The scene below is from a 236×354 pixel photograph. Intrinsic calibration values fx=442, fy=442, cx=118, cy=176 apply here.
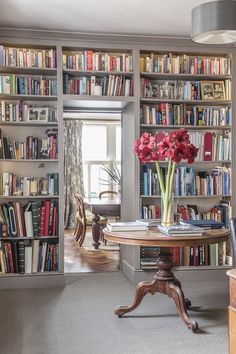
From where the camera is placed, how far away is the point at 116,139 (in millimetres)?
9430

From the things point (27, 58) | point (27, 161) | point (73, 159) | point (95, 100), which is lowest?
point (27, 161)

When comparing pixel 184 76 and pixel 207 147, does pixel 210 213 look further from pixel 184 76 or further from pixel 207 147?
pixel 184 76

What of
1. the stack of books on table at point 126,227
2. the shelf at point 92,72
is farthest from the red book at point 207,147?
the stack of books on table at point 126,227

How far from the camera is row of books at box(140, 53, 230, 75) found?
477 cm

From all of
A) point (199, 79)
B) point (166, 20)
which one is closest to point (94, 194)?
point (199, 79)

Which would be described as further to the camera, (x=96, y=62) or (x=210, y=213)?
(x=210, y=213)

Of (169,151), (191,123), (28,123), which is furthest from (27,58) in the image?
(169,151)

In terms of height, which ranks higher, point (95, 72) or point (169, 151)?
point (95, 72)

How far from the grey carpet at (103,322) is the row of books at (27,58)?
7.53 ft

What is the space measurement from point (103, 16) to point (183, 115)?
137cm

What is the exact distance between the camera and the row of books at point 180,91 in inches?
190

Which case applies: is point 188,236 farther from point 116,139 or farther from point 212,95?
point 116,139

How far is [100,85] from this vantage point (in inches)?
186

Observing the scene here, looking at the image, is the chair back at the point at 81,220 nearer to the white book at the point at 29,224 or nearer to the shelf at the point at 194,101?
the white book at the point at 29,224
